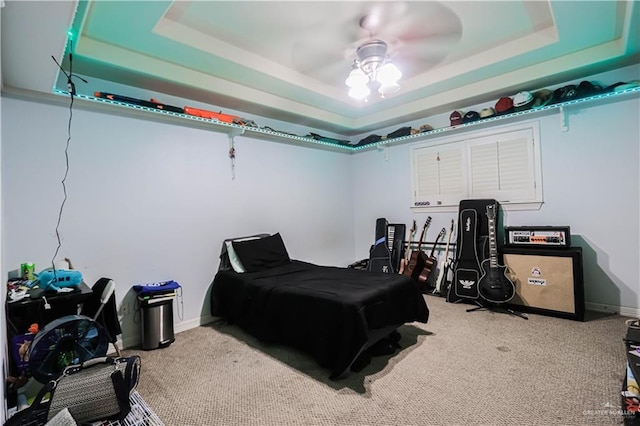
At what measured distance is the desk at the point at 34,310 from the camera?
1.99m

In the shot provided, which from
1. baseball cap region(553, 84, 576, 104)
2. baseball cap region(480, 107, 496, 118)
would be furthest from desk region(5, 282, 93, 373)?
baseball cap region(553, 84, 576, 104)

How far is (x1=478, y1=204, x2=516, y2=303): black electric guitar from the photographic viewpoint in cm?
345

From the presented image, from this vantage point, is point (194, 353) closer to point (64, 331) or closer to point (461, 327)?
point (64, 331)

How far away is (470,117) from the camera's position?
3.94 m

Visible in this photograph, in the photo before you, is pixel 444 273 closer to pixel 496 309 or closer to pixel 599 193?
pixel 496 309

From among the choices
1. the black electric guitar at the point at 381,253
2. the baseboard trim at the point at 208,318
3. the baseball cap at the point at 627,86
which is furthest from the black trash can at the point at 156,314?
the baseball cap at the point at 627,86

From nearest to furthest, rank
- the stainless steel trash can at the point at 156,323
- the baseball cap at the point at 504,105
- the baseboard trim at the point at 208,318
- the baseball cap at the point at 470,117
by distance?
the stainless steel trash can at the point at 156,323
the baseboard trim at the point at 208,318
the baseball cap at the point at 504,105
the baseball cap at the point at 470,117

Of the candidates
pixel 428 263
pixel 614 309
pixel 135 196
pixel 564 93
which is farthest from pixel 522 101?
pixel 135 196

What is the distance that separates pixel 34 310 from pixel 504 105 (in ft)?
15.8

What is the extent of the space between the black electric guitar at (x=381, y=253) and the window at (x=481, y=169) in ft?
2.00

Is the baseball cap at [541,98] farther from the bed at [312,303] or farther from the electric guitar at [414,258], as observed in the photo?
the bed at [312,303]

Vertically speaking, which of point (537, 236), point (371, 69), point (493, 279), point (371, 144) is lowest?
point (493, 279)

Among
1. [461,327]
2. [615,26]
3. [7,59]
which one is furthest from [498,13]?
[7,59]

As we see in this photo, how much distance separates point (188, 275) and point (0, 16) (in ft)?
8.24
